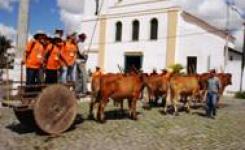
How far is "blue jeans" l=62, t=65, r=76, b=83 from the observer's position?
13375 mm

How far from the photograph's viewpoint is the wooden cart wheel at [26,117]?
1182cm

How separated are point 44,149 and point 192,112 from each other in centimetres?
719

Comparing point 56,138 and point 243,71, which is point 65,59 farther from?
point 243,71

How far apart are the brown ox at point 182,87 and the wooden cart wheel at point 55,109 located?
4.38 meters

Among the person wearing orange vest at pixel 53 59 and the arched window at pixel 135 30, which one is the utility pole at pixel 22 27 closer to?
the person wearing orange vest at pixel 53 59

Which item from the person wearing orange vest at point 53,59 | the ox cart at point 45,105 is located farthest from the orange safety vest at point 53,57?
the ox cart at point 45,105

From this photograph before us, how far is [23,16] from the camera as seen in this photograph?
1827 centimetres

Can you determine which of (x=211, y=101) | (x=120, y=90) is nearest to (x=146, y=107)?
(x=211, y=101)

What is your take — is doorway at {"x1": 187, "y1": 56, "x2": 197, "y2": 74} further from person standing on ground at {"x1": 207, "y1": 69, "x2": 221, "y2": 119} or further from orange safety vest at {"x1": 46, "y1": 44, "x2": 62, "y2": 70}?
orange safety vest at {"x1": 46, "y1": 44, "x2": 62, "y2": 70}

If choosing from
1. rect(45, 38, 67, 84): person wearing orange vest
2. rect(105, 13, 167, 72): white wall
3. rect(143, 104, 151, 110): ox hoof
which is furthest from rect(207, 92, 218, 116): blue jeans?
rect(105, 13, 167, 72): white wall

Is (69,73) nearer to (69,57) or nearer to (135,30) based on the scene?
(69,57)

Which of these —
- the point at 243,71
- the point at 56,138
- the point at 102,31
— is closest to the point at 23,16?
the point at 56,138

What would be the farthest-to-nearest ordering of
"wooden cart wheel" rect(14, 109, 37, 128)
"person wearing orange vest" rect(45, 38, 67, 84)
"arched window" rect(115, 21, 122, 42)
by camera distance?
"arched window" rect(115, 21, 122, 42), "person wearing orange vest" rect(45, 38, 67, 84), "wooden cart wheel" rect(14, 109, 37, 128)

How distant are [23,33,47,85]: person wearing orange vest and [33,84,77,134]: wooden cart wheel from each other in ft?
3.44
